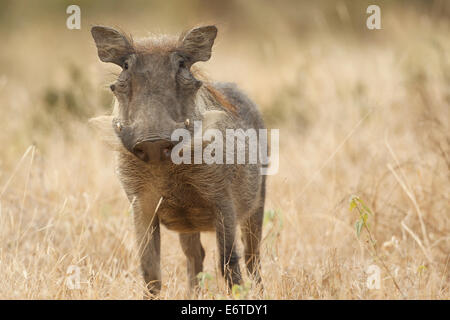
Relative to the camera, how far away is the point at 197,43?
3.68m

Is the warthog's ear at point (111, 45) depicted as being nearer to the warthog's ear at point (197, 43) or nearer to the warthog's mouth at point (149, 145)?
the warthog's ear at point (197, 43)

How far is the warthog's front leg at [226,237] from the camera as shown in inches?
151

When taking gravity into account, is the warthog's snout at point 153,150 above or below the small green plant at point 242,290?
above

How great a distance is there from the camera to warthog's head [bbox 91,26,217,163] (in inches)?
127

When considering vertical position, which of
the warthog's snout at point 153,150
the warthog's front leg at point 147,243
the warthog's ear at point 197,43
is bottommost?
the warthog's front leg at point 147,243

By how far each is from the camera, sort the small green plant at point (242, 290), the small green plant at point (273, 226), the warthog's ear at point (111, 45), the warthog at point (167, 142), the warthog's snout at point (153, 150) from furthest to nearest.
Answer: the small green plant at point (273, 226), the warthog's ear at point (111, 45), the warthog at point (167, 142), the warthog's snout at point (153, 150), the small green plant at point (242, 290)

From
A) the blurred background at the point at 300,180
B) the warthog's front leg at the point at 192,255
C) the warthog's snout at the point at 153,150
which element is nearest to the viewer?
the warthog's snout at the point at 153,150

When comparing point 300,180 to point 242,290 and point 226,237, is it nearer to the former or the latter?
point 226,237

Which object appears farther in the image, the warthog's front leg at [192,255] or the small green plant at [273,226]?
the warthog's front leg at [192,255]

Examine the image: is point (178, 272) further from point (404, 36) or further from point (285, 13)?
point (285, 13)

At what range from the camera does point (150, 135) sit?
126 inches

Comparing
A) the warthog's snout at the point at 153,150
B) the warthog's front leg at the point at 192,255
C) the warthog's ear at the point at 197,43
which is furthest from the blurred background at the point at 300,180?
the warthog's snout at the point at 153,150
